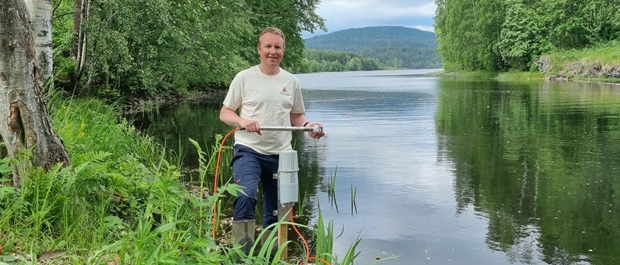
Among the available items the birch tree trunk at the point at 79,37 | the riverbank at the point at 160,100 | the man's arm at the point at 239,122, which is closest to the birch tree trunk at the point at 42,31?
the man's arm at the point at 239,122

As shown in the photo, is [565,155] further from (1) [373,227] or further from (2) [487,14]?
(2) [487,14]

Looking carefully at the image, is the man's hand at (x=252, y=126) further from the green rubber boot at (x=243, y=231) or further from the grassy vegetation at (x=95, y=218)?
the green rubber boot at (x=243, y=231)

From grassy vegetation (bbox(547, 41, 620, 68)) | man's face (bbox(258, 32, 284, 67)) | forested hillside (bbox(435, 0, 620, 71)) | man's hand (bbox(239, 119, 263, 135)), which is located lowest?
man's hand (bbox(239, 119, 263, 135))

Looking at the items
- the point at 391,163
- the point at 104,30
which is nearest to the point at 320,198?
the point at 391,163

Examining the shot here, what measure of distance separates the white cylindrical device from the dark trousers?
0.92ft

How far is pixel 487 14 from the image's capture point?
223ft

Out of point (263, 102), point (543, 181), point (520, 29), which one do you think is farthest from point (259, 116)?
point (520, 29)

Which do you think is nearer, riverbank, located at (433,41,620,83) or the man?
the man

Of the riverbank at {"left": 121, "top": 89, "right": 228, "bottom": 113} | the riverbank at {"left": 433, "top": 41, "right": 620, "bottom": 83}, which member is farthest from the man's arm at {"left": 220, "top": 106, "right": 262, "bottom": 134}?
the riverbank at {"left": 433, "top": 41, "right": 620, "bottom": 83}

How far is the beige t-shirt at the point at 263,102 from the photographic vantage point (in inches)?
172

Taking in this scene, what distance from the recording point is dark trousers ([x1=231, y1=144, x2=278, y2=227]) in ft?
14.0

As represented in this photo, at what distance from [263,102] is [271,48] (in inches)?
15.2

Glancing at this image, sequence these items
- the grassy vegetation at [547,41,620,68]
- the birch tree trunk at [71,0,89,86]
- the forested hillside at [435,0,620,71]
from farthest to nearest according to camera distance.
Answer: the forested hillside at [435,0,620,71] < the grassy vegetation at [547,41,620,68] < the birch tree trunk at [71,0,89,86]

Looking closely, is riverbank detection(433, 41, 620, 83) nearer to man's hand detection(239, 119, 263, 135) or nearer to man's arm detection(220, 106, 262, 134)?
man's arm detection(220, 106, 262, 134)
